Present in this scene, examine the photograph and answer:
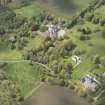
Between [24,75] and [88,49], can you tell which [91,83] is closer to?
[88,49]

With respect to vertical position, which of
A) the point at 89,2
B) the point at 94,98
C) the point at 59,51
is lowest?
the point at 94,98

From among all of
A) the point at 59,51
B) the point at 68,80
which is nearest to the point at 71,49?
the point at 59,51

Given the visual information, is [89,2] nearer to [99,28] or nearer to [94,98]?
[99,28]

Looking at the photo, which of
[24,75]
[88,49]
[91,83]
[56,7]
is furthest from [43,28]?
[91,83]

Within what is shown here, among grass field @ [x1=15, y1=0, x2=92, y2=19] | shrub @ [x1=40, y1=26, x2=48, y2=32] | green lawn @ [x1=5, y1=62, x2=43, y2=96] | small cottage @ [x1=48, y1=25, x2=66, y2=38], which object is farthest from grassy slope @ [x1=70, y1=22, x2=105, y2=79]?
grass field @ [x1=15, y1=0, x2=92, y2=19]

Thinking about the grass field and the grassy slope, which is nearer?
the grassy slope

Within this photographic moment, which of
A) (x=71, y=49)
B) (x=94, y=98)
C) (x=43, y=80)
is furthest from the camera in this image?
(x=71, y=49)

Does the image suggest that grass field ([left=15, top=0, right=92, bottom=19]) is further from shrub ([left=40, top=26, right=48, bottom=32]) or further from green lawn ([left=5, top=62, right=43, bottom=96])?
green lawn ([left=5, top=62, right=43, bottom=96])

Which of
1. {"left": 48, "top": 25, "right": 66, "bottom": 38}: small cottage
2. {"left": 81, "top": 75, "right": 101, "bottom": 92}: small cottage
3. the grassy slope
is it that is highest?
{"left": 48, "top": 25, "right": 66, "bottom": 38}: small cottage
